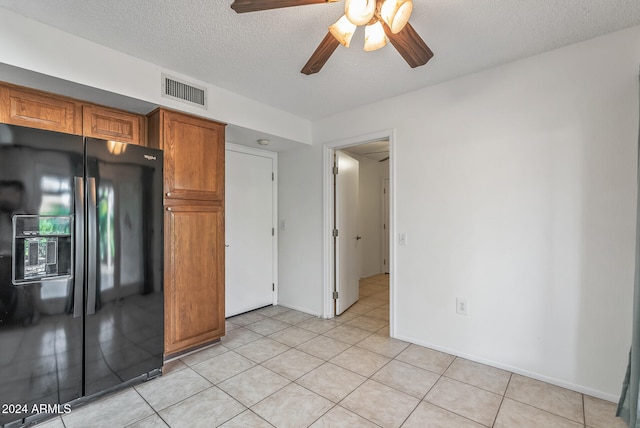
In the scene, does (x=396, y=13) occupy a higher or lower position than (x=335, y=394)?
higher

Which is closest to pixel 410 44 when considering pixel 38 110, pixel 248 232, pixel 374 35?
pixel 374 35

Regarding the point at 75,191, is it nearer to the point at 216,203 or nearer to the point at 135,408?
the point at 216,203

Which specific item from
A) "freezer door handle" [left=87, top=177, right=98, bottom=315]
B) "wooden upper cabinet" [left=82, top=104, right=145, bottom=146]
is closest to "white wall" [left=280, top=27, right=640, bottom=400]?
"wooden upper cabinet" [left=82, top=104, right=145, bottom=146]

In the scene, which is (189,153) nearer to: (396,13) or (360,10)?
(360,10)

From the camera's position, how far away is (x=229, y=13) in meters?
1.72

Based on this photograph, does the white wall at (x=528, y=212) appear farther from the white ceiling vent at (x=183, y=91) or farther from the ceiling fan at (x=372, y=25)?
the white ceiling vent at (x=183, y=91)

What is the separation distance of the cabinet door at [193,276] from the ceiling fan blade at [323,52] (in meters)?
1.56

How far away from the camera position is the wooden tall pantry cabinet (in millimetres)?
2416

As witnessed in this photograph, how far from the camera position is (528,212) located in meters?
2.20

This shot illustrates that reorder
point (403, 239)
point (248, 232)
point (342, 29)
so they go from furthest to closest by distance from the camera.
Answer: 1. point (248, 232)
2. point (403, 239)
3. point (342, 29)

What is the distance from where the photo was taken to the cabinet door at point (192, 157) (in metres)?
2.42

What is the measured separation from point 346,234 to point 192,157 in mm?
2027

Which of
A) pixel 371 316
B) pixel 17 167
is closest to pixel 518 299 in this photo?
pixel 371 316

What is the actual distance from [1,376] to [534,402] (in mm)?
3162
